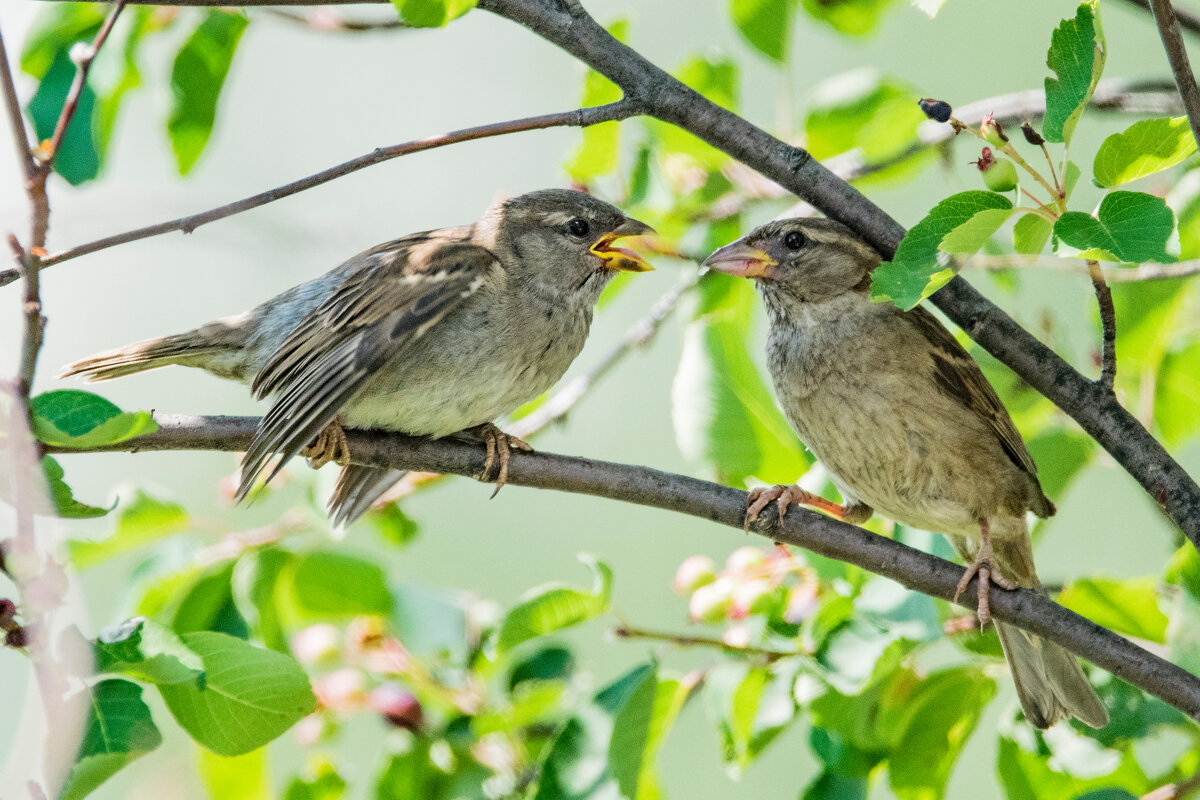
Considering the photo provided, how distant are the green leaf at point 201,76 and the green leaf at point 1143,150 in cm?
216

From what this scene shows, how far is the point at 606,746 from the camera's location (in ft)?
8.71

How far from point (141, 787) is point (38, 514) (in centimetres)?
71

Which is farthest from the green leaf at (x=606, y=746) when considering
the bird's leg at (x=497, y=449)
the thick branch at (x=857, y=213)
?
the thick branch at (x=857, y=213)

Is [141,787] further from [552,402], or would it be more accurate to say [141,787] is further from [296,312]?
[296,312]

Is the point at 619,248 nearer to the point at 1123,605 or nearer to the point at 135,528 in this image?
the point at 135,528

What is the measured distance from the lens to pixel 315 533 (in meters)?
3.32

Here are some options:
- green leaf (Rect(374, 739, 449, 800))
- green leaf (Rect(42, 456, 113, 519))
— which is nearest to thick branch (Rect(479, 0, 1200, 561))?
green leaf (Rect(42, 456, 113, 519))

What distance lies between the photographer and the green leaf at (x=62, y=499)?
5.98 ft

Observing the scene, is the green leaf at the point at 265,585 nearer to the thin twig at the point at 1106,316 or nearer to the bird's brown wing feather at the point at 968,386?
Answer: the bird's brown wing feather at the point at 968,386

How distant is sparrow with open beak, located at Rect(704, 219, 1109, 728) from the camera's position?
10.8ft

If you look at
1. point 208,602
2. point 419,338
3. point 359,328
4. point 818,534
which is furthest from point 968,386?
point 208,602

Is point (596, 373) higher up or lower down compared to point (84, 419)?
higher up

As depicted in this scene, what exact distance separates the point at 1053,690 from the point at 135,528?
233 centimetres

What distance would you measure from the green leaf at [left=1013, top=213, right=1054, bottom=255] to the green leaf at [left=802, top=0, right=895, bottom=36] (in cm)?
171
